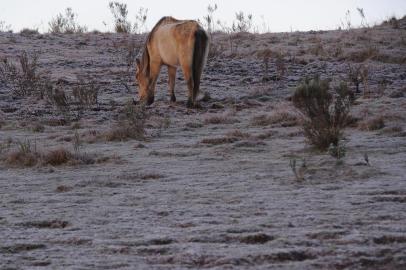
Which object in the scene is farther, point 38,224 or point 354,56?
point 354,56

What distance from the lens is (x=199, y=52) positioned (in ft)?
36.6

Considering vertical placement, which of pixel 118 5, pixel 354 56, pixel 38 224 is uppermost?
pixel 118 5

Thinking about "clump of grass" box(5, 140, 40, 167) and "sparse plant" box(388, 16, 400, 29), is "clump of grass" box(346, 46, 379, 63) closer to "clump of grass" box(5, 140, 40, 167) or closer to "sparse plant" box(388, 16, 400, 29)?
"sparse plant" box(388, 16, 400, 29)

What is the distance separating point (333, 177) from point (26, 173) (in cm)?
290

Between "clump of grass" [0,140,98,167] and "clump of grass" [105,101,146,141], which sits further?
"clump of grass" [105,101,146,141]

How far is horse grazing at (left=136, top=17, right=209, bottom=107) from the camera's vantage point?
1118 cm

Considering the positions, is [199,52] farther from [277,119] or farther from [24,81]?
[24,81]

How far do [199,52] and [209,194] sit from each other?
654cm

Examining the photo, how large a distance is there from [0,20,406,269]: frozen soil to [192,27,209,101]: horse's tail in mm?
585

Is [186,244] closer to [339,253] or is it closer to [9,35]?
[339,253]

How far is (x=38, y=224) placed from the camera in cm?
424

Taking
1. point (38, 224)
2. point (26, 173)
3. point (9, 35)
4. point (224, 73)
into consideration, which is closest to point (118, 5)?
point (9, 35)

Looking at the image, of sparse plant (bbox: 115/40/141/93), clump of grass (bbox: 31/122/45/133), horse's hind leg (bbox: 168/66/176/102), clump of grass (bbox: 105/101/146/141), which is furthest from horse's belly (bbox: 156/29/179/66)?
clump of grass (bbox: 31/122/45/133)

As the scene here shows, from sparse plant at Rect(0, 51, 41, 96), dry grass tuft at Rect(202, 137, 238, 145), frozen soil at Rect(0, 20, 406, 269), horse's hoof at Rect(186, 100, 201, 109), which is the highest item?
sparse plant at Rect(0, 51, 41, 96)
